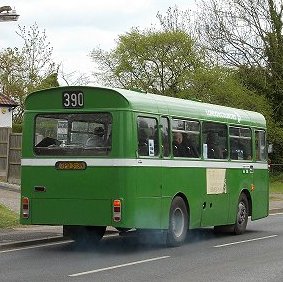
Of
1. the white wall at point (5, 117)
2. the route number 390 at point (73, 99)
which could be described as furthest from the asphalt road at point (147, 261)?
the white wall at point (5, 117)

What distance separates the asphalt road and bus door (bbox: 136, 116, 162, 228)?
2.26 feet

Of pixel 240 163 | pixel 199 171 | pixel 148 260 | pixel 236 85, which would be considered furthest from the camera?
pixel 236 85

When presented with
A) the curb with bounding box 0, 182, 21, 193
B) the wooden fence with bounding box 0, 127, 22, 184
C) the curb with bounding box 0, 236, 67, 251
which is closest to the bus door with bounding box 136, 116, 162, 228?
the curb with bounding box 0, 236, 67, 251

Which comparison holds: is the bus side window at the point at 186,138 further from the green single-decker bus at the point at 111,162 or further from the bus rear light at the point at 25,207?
the bus rear light at the point at 25,207

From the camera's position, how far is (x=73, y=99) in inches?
608

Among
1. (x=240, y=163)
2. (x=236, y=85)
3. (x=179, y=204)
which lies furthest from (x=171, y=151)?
(x=236, y=85)

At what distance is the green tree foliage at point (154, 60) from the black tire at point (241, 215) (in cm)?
3096

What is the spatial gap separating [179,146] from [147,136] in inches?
52.8

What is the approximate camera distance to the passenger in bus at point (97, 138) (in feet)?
49.5

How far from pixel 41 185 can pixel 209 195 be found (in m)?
4.12

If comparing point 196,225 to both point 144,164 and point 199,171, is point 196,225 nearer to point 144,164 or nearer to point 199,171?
point 199,171

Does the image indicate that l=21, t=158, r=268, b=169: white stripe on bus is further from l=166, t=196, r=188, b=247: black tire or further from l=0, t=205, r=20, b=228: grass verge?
l=0, t=205, r=20, b=228: grass verge

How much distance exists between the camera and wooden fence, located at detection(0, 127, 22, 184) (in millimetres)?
30241

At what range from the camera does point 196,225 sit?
17109mm
